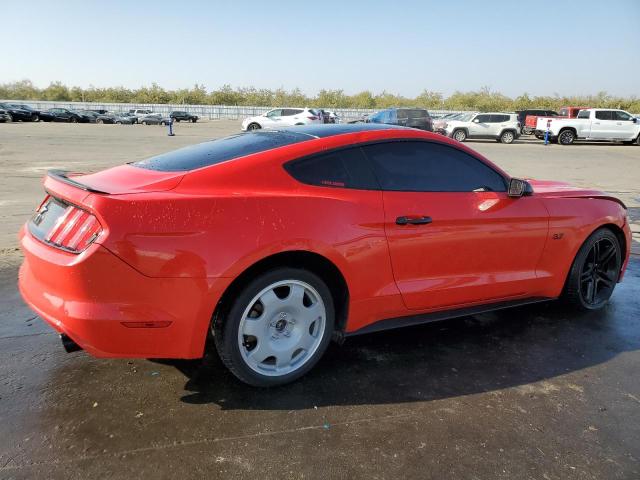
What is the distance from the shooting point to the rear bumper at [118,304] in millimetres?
2412

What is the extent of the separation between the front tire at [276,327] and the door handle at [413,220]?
0.62 metres

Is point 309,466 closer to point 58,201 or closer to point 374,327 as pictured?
point 374,327

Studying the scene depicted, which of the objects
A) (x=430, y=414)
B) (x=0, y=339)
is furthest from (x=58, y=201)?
(x=430, y=414)

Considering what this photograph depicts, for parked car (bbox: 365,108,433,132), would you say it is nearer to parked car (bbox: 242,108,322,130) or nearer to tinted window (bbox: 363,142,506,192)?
parked car (bbox: 242,108,322,130)

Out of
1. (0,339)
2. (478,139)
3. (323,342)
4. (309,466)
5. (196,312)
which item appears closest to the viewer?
(309,466)

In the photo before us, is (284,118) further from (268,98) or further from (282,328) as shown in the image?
(268,98)

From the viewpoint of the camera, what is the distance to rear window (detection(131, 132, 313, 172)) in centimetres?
301

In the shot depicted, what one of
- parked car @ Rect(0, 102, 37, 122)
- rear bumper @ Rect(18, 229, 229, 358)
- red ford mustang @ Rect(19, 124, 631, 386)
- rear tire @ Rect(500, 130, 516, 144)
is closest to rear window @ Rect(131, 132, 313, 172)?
red ford mustang @ Rect(19, 124, 631, 386)

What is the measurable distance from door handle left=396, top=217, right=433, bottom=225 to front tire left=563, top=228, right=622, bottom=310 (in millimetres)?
1698

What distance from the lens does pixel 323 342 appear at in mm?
3053

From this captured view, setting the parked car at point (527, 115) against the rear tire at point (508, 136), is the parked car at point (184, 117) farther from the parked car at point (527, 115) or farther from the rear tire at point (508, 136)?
the rear tire at point (508, 136)

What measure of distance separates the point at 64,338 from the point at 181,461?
3.13 feet

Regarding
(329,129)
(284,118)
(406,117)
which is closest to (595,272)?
(329,129)

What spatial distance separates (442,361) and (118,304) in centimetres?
208
